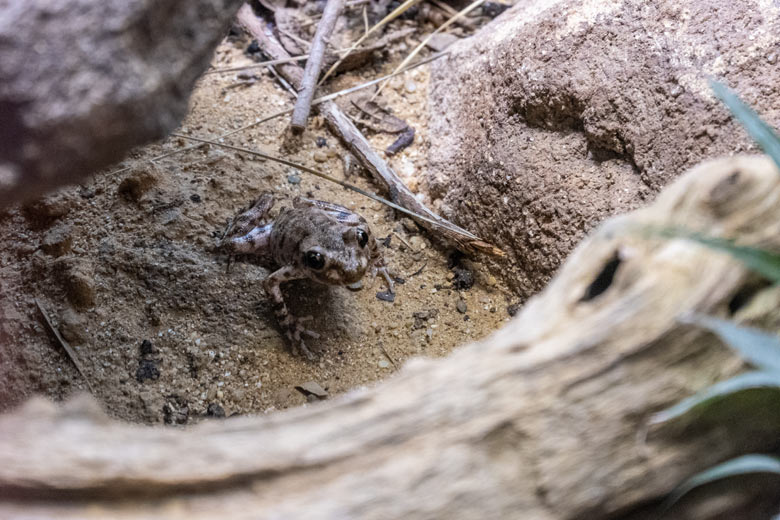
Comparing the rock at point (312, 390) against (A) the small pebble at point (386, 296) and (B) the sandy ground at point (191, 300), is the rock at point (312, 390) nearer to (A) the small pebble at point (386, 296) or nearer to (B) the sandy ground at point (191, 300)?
(B) the sandy ground at point (191, 300)

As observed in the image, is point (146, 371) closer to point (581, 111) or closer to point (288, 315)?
point (288, 315)

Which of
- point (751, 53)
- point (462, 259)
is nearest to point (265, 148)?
point (462, 259)

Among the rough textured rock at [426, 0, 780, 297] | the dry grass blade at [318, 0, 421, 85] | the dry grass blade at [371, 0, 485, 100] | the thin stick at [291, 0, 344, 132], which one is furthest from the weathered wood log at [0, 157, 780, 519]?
the dry grass blade at [318, 0, 421, 85]

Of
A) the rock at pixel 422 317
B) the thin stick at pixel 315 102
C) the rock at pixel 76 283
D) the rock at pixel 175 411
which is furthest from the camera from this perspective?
the thin stick at pixel 315 102

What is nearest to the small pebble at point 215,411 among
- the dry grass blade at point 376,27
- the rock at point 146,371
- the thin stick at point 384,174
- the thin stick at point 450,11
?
the rock at point 146,371

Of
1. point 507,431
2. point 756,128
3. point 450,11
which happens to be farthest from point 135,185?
point 756,128
